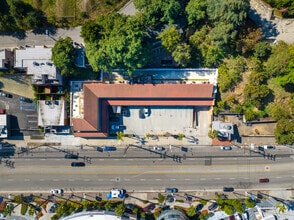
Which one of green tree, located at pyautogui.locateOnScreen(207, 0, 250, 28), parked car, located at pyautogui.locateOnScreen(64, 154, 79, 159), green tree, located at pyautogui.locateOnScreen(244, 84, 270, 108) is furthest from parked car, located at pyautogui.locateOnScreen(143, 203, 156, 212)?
green tree, located at pyautogui.locateOnScreen(207, 0, 250, 28)

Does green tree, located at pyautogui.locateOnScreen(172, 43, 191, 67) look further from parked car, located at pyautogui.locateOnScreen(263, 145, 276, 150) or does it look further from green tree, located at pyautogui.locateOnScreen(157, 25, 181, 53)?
parked car, located at pyautogui.locateOnScreen(263, 145, 276, 150)

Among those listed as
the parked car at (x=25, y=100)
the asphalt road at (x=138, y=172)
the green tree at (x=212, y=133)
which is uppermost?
the parked car at (x=25, y=100)

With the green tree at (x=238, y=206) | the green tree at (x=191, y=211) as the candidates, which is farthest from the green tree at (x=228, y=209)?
the green tree at (x=191, y=211)

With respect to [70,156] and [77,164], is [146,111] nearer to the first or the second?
[77,164]

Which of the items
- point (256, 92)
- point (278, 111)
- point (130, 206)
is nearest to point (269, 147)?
point (278, 111)

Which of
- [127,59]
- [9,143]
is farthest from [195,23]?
[9,143]

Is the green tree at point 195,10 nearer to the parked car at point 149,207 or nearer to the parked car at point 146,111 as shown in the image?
the parked car at point 146,111

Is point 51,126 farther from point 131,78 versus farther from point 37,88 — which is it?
point 131,78
